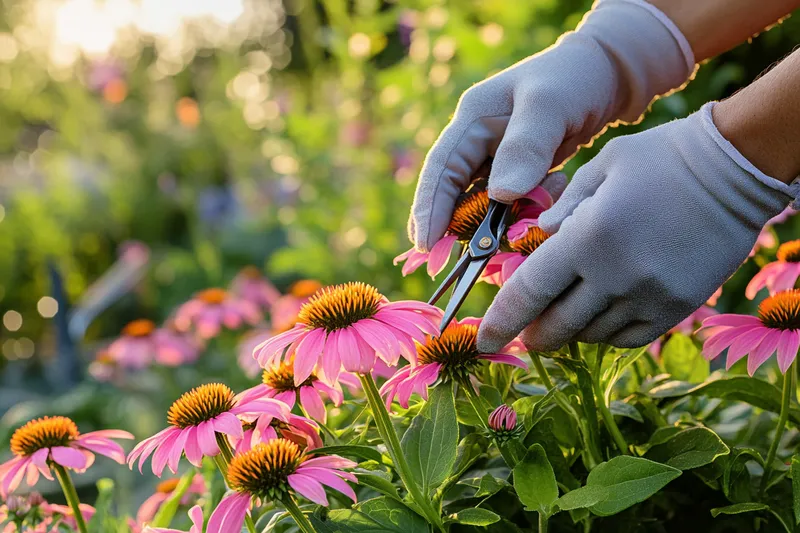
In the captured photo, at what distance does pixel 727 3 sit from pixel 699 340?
0.46 meters

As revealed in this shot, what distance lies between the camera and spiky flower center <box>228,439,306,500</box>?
711mm

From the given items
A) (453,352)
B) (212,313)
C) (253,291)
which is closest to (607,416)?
(453,352)

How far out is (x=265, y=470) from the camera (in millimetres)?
713

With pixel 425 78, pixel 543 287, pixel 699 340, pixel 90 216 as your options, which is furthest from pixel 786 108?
pixel 90 216

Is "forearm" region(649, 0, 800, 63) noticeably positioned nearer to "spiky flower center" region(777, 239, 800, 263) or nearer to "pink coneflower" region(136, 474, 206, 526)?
"spiky flower center" region(777, 239, 800, 263)

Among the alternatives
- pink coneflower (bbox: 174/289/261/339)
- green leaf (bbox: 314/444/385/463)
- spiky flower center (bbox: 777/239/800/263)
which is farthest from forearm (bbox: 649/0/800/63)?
pink coneflower (bbox: 174/289/261/339)

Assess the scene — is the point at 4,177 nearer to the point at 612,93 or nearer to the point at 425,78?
the point at 425,78

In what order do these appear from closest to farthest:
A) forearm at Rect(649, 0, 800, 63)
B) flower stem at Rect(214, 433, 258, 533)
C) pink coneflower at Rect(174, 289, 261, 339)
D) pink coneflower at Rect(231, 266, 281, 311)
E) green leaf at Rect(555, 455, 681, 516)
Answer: green leaf at Rect(555, 455, 681, 516), flower stem at Rect(214, 433, 258, 533), forearm at Rect(649, 0, 800, 63), pink coneflower at Rect(174, 289, 261, 339), pink coneflower at Rect(231, 266, 281, 311)

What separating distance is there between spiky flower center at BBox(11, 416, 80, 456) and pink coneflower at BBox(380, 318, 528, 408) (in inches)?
15.7

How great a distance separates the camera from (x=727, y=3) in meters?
1.15

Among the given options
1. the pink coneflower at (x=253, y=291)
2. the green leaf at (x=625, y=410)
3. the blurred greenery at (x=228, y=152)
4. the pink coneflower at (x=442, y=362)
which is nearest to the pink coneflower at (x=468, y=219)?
the pink coneflower at (x=442, y=362)

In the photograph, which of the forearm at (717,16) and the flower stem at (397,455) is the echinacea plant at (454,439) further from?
the forearm at (717,16)

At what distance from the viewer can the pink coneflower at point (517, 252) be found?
2.94 ft

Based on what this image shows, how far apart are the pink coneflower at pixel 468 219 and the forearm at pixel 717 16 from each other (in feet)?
1.22
